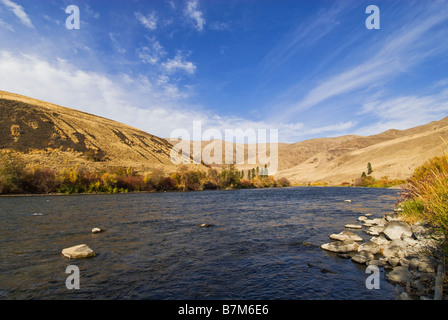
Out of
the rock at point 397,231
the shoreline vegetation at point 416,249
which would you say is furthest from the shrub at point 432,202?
the rock at point 397,231

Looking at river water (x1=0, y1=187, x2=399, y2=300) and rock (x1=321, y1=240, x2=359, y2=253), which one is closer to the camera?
river water (x1=0, y1=187, x2=399, y2=300)

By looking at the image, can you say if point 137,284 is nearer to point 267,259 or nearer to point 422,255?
point 267,259

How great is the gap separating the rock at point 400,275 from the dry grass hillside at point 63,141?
69.5m

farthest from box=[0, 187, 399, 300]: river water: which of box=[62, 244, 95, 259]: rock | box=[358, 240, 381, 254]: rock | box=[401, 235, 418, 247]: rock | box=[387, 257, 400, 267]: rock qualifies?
box=[401, 235, 418, 247]: rock

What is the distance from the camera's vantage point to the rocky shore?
6.88 m

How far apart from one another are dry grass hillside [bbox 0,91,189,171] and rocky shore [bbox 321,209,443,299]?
67.7 meters

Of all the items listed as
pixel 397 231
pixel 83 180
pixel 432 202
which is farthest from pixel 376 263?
pixel 83 180

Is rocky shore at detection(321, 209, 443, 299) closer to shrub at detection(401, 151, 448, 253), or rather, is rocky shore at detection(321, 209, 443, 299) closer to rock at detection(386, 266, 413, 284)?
rock at detection(386, 266, 413, 284)

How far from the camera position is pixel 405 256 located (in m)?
9.73

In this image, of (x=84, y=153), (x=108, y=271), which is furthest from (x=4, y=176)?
(x=108, y=271)

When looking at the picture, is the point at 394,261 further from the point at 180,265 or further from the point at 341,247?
the point at 180,265
